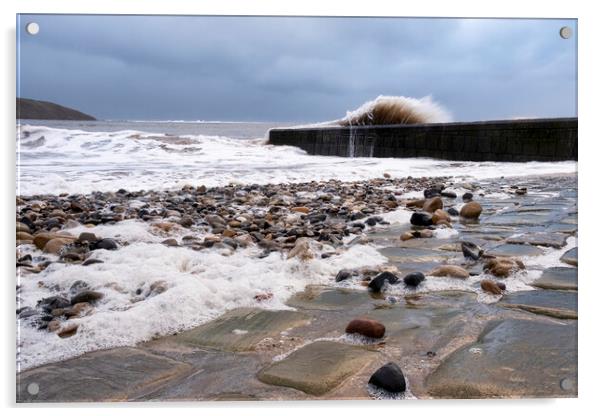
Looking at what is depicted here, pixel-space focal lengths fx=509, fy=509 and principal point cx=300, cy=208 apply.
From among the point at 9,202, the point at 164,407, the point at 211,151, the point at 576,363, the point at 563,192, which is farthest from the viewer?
the point at 211,151

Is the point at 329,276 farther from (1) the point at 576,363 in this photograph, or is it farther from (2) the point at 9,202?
(2) the point at 9,202

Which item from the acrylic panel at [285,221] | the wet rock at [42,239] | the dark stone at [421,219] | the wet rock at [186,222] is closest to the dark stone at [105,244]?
the acrylic panel at [285,221]

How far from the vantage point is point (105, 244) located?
2.21 metres

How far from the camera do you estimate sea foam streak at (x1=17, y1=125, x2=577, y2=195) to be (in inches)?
87.2

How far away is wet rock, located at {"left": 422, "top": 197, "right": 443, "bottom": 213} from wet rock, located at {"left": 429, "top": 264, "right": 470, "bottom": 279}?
59 cm

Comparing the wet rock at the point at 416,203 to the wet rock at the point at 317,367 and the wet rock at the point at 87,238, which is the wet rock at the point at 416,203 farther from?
the wet rock at the point at 87,238

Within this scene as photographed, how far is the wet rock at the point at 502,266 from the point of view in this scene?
2074 millimetres

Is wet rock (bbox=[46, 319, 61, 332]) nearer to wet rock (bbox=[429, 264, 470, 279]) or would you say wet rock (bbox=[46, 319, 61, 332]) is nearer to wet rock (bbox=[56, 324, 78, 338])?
wet rock (bbox=[56, 324, 78, 338])

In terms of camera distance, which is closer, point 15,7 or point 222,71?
point 15,7

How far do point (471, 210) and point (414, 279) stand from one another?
30.3 inches

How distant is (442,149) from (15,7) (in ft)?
8.23

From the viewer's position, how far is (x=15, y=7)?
7.03 ft

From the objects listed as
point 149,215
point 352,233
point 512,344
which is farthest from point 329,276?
point 149,215

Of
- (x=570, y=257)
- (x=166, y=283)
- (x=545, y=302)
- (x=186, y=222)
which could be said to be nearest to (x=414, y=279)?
(x=545, y=302)
